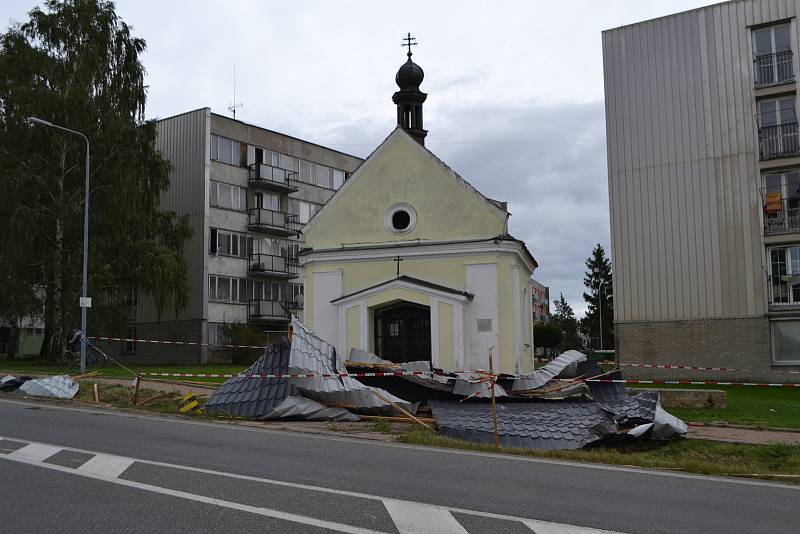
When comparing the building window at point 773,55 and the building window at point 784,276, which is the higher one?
the building window at point 773,55

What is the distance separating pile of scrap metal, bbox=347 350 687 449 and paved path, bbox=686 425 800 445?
0.49 meters

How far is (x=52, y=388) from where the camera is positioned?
Result: 1931 cm

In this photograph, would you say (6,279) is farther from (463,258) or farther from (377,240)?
(463,258)

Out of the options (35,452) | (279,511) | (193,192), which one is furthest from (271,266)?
(279,511)

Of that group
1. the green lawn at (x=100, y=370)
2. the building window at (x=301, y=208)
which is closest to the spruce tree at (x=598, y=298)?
the building window at (x=301, y=208)

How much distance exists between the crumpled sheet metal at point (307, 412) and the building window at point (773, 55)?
74.3 ft

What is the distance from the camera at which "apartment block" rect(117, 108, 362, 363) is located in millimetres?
44281

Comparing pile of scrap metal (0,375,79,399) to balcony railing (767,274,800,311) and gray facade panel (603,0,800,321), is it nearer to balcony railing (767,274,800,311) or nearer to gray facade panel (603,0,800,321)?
gray facade panel (603,0,800,321)

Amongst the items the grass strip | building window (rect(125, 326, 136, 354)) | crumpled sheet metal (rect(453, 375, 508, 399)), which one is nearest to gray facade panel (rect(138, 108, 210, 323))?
building window (rect(125, 326, 136, 354))

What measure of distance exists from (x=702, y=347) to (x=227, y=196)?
28.4 metres

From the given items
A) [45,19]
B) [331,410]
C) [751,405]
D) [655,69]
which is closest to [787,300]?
[655,69]

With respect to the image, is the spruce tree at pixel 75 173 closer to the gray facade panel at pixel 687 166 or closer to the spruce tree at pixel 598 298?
the gray facade panel at pixel 687 166

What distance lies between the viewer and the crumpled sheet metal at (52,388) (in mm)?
19031

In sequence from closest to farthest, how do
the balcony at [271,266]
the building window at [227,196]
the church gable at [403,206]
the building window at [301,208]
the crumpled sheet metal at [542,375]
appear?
the crumpled sheet metal at [542,375] < the church gable at [403,206] < the building window at [227,196] < the balcony at [271,266] < the building window at [301,208]
